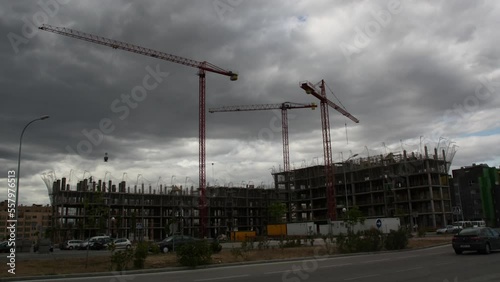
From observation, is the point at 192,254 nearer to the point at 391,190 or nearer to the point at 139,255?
the point at 139,255

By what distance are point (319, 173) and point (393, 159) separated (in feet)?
74.5

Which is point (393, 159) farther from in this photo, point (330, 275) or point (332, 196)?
point (330, 275)

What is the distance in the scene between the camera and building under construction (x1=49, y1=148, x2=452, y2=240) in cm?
10231

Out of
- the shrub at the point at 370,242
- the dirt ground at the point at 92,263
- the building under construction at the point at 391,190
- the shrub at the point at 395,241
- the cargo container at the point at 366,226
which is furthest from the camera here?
the building under construction at the point at 391,190

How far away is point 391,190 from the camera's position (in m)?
92.4

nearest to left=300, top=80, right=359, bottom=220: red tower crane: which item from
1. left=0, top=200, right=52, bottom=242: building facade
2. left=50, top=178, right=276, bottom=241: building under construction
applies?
left=50, top=178, right=276, bottom=241: building under construction

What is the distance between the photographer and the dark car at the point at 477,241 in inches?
949

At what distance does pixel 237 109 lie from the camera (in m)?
115

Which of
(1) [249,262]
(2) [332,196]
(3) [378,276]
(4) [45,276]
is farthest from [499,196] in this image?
(4) [45,276]

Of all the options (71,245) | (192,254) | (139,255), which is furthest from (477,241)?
(71,245)

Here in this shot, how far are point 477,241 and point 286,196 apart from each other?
367 feet

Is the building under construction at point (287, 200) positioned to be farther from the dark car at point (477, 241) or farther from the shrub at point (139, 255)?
the shrub at point (139, 255)

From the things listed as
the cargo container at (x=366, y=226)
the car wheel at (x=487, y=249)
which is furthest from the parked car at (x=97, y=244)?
the car wheel at (x=487, y=249)

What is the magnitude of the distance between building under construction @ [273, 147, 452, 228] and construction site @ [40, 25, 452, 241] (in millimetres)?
216
